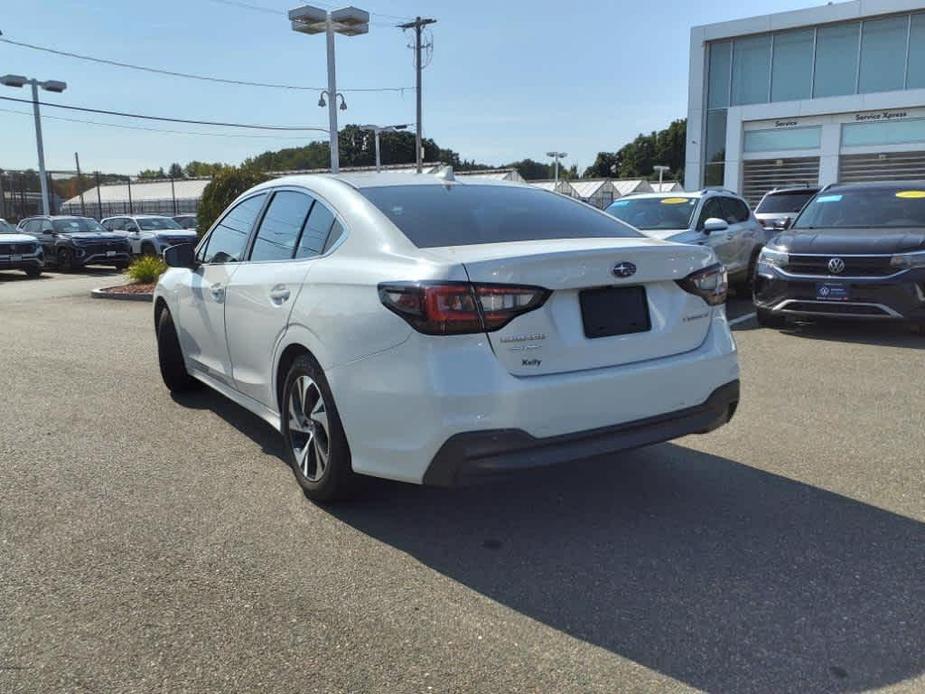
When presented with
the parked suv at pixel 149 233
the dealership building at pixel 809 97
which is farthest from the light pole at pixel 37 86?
the dealership building at pixel 809 97

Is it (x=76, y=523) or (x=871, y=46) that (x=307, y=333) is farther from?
(x=871, y=46)

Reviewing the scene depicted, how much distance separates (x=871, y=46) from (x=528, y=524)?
32.7 m

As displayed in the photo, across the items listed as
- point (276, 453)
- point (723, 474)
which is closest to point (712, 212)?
point (723, 474)

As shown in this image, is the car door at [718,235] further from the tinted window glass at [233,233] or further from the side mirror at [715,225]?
the tinted window glass at [233,233]

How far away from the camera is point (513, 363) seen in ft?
10.4

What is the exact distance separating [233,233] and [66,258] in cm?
1927

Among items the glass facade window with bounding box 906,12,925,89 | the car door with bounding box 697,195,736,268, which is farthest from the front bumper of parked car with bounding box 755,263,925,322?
the glass facade window with bounding box 906,12,925,89

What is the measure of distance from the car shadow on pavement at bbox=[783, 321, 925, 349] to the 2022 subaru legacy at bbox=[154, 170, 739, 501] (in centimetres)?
513

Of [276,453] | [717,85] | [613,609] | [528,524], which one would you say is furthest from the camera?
[717,85]

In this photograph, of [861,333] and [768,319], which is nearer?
[861,333]

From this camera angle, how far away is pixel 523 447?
3166 millimetres

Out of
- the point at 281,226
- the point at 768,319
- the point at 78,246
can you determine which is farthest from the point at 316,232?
the point at 78,246

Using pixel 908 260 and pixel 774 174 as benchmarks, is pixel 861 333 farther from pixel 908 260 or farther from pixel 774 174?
pixel 774 174

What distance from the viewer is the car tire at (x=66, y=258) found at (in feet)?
71.2
